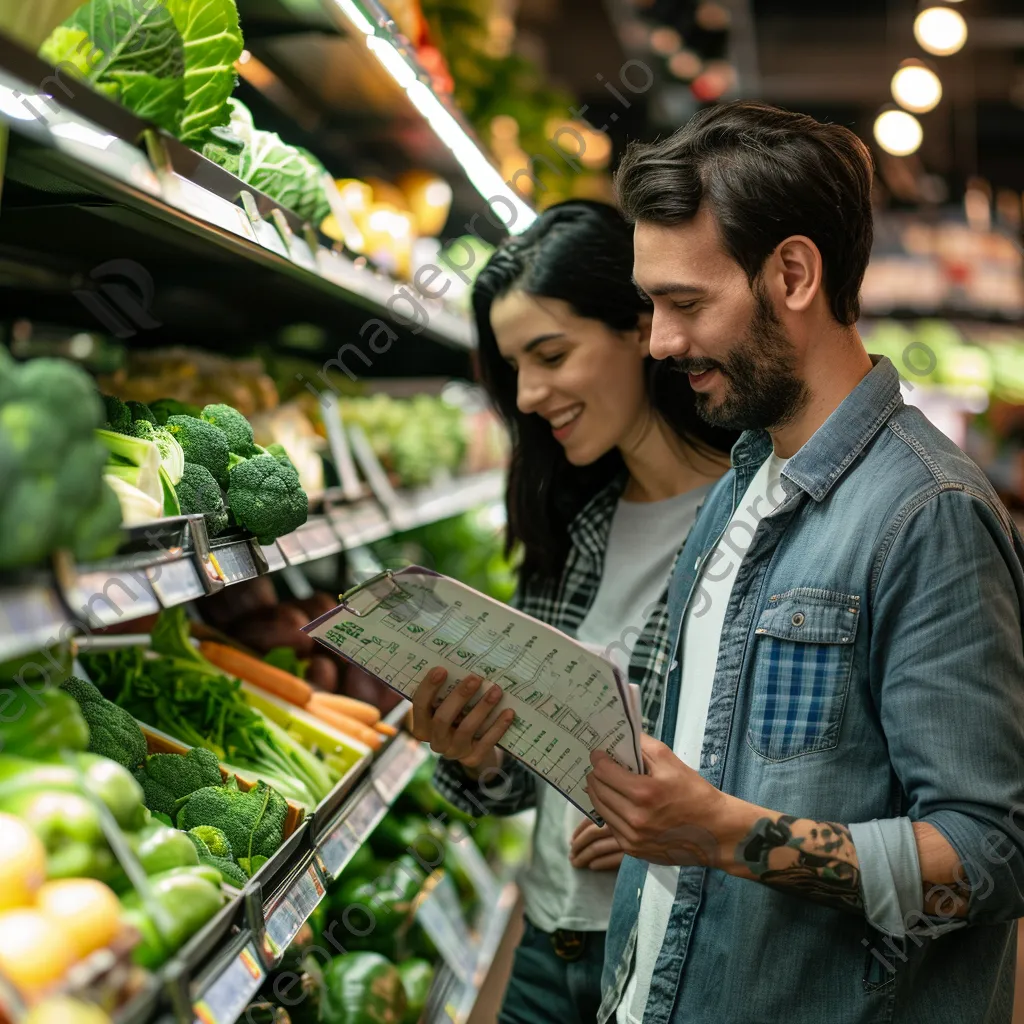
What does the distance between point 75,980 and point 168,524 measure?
0.54m

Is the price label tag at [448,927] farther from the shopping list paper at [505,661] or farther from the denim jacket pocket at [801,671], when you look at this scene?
the denim jacket pocket at [801,671]

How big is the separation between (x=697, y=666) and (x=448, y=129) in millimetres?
1421

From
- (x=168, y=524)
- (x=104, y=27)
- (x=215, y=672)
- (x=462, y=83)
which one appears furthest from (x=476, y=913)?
(x=462, y=83)

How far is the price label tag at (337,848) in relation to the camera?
5.53ft

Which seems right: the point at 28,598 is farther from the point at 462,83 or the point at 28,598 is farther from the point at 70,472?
the point at 462,83

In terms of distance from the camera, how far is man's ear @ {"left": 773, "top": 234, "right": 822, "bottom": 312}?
4.77 ft

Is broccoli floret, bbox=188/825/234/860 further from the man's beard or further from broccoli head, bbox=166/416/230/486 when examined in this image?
the man's beard

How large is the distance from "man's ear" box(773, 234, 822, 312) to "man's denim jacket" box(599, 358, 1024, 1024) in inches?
5.7

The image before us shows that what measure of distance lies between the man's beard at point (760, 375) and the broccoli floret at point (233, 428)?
735 millimetres

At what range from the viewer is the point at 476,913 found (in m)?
3.04

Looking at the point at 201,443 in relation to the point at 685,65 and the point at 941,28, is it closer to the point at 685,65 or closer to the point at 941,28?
the point at 941,28

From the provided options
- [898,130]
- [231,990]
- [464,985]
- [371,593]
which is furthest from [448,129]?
[898,130]

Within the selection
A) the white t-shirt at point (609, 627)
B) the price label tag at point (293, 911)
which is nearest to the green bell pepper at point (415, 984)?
the white t-shirt at point (609, 627)

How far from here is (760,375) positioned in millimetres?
1476
